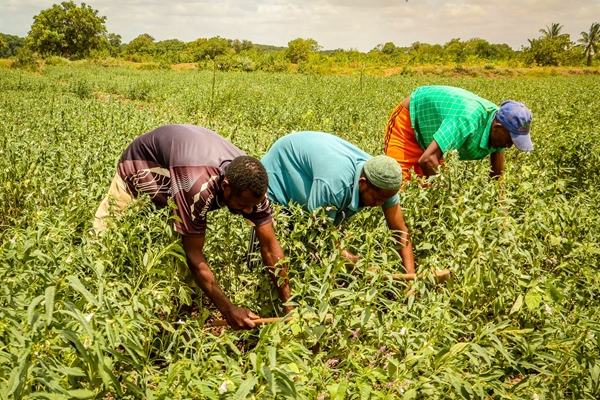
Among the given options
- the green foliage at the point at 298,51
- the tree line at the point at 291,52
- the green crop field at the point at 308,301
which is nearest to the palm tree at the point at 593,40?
the tree line at the point at 291,52

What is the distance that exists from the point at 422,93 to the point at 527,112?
86 cm

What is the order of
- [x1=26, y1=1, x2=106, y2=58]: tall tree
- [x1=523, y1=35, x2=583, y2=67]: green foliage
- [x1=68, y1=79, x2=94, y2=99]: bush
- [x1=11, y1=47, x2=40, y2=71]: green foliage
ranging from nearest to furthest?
1. [x1=68, y1=79, x2=94, y2=99]: bush
2. [x1=11, y1=47, x2=40, y2=71]: green foliage
3. [x1=523, y1=35, x2=583, y2=67]: green foliage
4. [x1=26, y1=1, x2=106, y2=58]: tall tree

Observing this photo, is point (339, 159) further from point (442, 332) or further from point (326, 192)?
point (442, 332)

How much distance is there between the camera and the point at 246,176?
2.20m

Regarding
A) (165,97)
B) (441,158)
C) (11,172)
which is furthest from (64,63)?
(441,158)

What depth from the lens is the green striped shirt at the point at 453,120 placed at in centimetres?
349

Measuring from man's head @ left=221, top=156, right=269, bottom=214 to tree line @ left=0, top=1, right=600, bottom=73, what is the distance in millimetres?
27803

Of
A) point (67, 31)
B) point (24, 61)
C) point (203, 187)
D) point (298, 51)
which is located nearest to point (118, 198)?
point (203, 187)

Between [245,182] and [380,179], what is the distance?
0.79m

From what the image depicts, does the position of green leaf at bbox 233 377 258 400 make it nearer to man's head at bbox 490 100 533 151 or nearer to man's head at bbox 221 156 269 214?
man's head at bbox 221 156 269 214

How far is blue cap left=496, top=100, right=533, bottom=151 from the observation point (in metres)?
3.32

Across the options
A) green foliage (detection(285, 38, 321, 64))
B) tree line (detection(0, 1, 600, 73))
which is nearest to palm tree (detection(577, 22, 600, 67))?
tree line (detection(0, 1, 600, 73))

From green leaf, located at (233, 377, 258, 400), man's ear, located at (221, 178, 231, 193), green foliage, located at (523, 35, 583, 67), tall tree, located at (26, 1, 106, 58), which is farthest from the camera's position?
tall tree, located at (26, 1, 106, 58)

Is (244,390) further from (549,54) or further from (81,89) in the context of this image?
(549,54)
